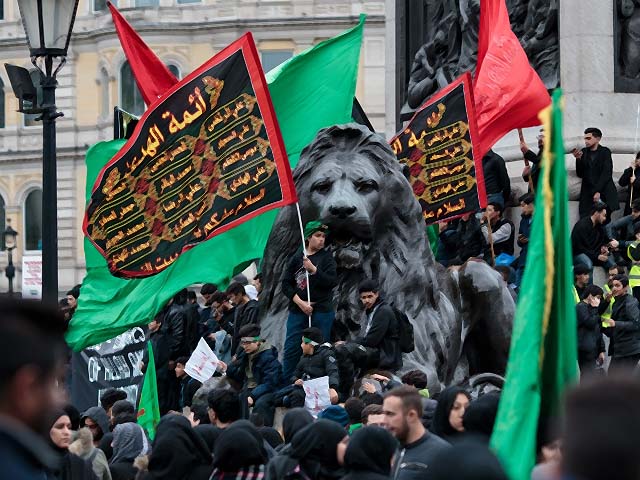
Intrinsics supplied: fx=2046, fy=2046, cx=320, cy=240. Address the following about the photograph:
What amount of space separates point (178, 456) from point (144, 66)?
8241 mm

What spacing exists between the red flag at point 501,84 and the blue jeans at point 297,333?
14.5ft

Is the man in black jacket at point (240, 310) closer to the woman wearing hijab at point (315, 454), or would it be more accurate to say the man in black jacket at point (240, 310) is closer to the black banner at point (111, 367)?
the black banner at point (111, 367)

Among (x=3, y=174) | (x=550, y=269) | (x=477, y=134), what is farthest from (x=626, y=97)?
(x=3, y=174)

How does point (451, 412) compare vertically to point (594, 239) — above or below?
below

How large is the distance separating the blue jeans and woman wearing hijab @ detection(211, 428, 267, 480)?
4481 millimetres

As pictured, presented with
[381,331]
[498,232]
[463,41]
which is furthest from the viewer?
[463,41]

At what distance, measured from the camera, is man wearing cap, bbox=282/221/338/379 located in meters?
13.2

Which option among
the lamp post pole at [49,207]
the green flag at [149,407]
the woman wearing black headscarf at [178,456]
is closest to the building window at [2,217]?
the green flag at [149,407]

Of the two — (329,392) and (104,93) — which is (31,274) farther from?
(329,392)

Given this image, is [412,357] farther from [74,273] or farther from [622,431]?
[74,273]

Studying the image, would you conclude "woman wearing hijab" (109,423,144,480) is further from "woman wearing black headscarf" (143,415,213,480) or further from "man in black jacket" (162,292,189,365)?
"man in black jacket" (162,292,189,365)

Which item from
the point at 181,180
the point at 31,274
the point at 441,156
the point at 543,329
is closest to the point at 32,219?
the point at 31,274

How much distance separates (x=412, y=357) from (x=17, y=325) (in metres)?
9.10

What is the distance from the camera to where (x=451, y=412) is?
850cm
